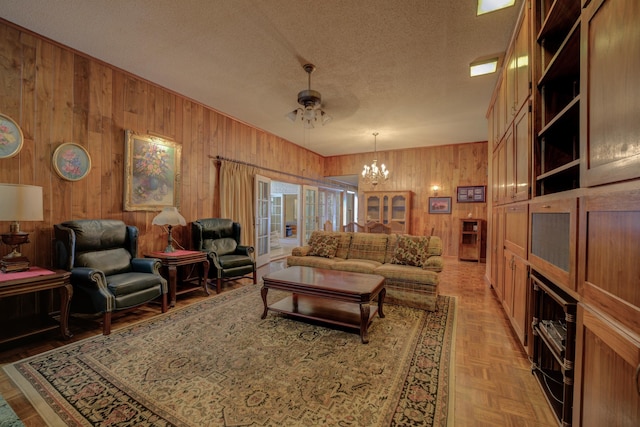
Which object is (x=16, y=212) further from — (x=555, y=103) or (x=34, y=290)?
(x=555, y=103)

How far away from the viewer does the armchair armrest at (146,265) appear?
3.06m

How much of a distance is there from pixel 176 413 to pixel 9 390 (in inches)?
46.6

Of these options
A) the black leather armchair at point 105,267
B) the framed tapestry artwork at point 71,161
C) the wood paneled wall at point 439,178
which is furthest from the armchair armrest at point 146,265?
the wood paneled wall at point 439,178

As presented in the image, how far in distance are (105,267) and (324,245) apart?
8.82 feet

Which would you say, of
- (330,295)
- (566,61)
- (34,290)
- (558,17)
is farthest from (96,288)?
(558,17)

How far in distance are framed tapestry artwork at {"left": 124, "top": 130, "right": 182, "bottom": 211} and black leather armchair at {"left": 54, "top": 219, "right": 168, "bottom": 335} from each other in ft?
1.64

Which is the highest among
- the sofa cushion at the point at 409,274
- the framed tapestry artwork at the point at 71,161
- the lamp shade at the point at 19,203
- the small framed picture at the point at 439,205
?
the framed tapestry artwork at the point at 71,161

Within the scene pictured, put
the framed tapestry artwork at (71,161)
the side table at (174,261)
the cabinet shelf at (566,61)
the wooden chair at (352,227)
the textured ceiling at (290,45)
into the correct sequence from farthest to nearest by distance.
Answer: the wooden chair at (352,227) → the side table at (174,261) → the framed tapestry artwork at (71,161) → the textured ceiling at (290,45) → the cabinet shelf at (566,61)

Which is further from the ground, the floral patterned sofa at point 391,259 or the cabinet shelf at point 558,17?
the cabinet shelf at point 558,17

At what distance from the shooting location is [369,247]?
408 cm

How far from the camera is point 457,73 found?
3320mm

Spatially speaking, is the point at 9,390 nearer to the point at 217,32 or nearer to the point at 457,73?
the point at 217,32

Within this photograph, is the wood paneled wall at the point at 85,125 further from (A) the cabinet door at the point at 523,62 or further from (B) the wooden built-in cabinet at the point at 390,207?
(B) the wooden built-in cabinet at the point at 390,207

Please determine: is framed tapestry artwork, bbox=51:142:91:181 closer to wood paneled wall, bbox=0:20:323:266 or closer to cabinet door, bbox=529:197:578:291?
wood paneled wall, bbox=0:20:323:266
